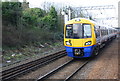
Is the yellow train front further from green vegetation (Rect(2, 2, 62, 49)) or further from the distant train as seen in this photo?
green vegetation (Rect(2, 2, 62, 49))

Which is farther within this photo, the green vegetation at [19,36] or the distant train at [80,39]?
the green vegetation at [19,36]

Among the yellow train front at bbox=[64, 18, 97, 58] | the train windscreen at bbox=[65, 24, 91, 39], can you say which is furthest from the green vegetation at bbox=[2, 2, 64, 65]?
the train windscreen at bbox=[65, 24, 91, 39]

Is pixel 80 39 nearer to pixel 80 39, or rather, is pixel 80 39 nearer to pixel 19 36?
pixel 80 39

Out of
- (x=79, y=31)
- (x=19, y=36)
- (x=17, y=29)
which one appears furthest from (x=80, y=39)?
(x=17, y=29)

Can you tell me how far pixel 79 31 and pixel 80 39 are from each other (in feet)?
1.92

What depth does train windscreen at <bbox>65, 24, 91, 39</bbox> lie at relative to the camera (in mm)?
9781

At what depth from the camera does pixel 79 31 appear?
9859 mm

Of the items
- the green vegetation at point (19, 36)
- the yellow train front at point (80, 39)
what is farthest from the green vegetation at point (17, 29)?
the yellow train front at point (80, 39)

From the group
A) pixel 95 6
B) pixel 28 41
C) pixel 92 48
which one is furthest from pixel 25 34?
pixel 95 6

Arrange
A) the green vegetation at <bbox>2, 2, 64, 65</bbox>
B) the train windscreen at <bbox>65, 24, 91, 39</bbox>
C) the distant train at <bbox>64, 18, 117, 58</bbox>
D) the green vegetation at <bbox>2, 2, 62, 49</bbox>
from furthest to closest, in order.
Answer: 1. the green vegetation at <bbox>2, 2, 62, 49</bbox>
2. the green vegetation at <bbox>2, 2, 64, 65</bbox>
3. the train windscreen at <bbox>65, 24, 91, 39</bbox>
4. the distant train at <bbox>64, 18, 117, 58</bbox>

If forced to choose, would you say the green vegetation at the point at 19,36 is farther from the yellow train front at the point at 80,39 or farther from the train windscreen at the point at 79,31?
the train windscreen at the point at 79,31

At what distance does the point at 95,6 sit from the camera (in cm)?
2603

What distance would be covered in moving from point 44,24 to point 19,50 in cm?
1026

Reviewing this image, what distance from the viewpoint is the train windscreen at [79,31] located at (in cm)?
978
